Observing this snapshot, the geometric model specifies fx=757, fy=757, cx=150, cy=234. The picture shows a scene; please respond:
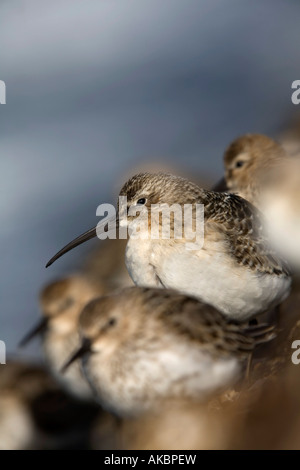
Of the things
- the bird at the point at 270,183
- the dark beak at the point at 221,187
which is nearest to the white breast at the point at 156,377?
the bird at the point at 270,183

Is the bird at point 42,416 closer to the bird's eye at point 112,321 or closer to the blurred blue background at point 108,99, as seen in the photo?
the bird's eye at point 112,321

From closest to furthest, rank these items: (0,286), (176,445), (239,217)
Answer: (176,445)
(239,217)
(0,286)

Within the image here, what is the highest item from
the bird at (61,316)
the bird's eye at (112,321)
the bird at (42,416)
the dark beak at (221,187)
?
the dark beak at (221,187)

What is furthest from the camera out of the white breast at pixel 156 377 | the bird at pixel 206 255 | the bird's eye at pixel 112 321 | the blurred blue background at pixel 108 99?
the blurred blue background at pixel 108 99

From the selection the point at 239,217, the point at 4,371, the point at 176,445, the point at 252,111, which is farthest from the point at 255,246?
the point at 252,111

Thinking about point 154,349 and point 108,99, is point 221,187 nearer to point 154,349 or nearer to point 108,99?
point 154,349

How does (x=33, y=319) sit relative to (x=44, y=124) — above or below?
below

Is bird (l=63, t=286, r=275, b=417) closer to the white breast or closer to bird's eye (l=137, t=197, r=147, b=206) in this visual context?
the white breast

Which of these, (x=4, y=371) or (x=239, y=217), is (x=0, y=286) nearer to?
(x=4, y=371)
